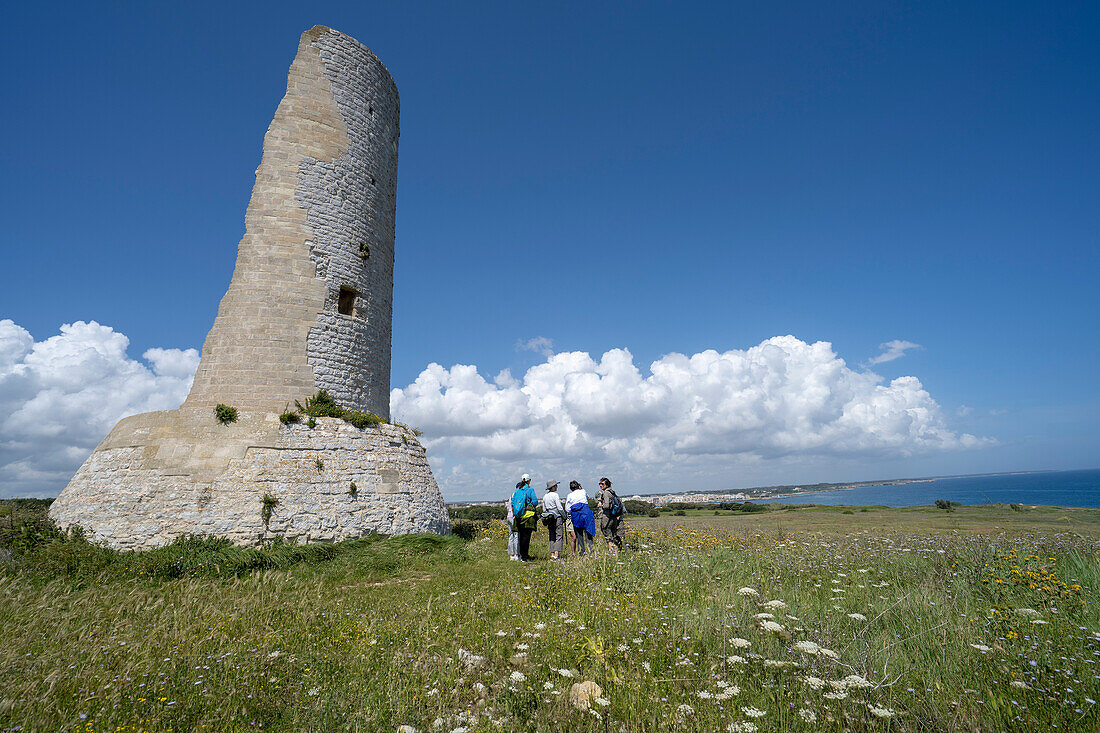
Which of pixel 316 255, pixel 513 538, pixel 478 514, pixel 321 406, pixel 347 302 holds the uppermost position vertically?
pixel 316 255

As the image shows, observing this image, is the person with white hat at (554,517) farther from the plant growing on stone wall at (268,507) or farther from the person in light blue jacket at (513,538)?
the plant growing on stone wall at (268,507)

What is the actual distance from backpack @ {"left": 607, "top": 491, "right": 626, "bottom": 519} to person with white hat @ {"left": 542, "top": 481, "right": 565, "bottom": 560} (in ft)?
3.93

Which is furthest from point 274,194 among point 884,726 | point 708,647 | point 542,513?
point 884,726

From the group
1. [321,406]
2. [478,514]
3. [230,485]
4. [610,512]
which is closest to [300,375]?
[321,406]

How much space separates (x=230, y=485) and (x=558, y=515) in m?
7.53

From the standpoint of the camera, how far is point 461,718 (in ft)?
11.6

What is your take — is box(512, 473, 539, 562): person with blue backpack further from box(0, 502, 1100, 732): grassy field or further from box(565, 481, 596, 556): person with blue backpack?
box(0, 502, 1100, 732): grassy field

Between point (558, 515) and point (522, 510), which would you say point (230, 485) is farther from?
point (558, 515)

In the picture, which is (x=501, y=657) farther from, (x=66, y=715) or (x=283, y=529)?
(x=283, y=529)

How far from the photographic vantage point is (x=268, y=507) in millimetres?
11125

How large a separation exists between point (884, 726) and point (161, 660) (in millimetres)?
5842

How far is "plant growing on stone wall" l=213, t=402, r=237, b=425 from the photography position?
11.9 meters

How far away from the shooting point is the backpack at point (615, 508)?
11.6 m

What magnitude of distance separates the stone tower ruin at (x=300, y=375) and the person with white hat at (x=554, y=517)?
3.47m
